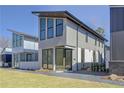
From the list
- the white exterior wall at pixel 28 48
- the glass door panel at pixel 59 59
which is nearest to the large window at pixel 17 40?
the white exterior wall at pixel 28 48

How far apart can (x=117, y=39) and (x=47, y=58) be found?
8.20 meters

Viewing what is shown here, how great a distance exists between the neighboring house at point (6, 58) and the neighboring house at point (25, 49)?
14.0 ft

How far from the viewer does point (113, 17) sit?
44.8 feet

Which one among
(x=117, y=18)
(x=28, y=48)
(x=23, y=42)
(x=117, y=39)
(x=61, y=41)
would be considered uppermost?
(x=117, y=18)

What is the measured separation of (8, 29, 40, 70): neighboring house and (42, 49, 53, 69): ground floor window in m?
1.42

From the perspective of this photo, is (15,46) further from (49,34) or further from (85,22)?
(85,22)

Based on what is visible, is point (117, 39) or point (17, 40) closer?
point (117, 39)

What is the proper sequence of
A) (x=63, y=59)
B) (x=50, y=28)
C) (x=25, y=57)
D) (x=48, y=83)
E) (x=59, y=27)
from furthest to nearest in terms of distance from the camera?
1. (x=25, y=57)
2. (x=50, y=28)
3. (x=63, y=59)
4. (x=59, y=27)
5. (x=48, y=83)

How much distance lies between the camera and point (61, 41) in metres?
18.6

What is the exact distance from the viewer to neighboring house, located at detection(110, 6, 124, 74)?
13.5 metres

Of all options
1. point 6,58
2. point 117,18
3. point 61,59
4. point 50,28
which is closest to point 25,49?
point 50,28

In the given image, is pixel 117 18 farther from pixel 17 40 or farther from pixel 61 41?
pixel 17 40

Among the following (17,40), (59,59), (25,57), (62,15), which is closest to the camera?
(62,15)

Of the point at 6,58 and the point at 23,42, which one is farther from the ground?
the point at 23,42
